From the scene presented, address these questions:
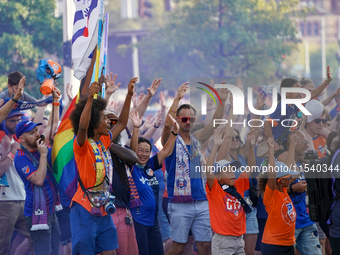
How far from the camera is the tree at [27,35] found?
19188 millimetres

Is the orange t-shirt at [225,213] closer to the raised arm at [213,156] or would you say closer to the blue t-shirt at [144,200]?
the raised arm at [213,156]

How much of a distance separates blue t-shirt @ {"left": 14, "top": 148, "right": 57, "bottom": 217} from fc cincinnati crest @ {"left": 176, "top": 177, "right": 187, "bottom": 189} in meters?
1.45

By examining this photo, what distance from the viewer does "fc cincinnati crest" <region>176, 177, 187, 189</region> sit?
8.69 meters

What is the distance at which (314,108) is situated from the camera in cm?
925

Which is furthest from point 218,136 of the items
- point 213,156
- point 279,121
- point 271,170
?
point 279,121

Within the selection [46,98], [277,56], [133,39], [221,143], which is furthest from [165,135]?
[133,39]

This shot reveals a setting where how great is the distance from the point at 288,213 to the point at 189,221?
1326mm

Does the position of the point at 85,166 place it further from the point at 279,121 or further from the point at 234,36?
the point at 234,36

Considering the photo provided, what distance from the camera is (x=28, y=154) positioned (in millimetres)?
8195

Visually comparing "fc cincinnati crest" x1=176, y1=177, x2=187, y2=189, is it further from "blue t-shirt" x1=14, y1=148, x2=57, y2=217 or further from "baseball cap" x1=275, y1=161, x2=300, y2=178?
"blue t-shirt" x1=14, y1=148, x2=57, y2=217

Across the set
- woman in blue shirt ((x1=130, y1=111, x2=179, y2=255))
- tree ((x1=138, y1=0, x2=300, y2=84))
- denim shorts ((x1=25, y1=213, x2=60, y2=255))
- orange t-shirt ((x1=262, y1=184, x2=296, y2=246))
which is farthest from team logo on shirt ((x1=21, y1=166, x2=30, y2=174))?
tree ((x1=138, y1=0, x2=300, y2=84))

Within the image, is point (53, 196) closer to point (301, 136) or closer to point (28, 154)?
point (28, 154)

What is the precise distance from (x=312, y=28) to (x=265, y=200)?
9900cm

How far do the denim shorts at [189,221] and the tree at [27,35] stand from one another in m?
11.2
